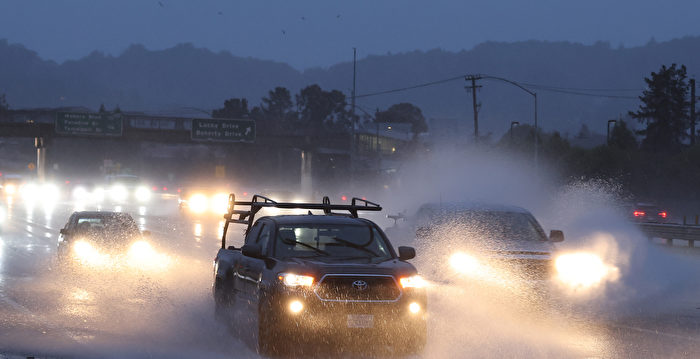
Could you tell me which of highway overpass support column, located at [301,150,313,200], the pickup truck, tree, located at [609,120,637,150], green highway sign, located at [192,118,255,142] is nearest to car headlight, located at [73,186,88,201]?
green highway sign, located at [192,118,255,142]

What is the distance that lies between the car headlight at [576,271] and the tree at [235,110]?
153273 mm

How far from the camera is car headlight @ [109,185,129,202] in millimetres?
65188

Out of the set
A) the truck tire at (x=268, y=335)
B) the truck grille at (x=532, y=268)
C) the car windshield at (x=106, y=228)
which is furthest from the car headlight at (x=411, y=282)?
the car windshield at (x=106, y=228)

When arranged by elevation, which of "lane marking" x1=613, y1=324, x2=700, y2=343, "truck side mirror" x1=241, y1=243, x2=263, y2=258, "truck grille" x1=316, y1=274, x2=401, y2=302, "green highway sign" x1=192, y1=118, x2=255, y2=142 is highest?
"green highway sign" x1=192, y1=118, x2=255, y2=142

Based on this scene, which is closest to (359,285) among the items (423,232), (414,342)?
(414,342)

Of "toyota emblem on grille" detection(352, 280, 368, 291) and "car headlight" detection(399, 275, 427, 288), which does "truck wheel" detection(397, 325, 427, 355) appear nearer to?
"car headlight" detection(399, 275, 427, 288)

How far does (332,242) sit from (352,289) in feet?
4.01

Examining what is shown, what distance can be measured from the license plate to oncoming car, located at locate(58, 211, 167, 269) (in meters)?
12.1

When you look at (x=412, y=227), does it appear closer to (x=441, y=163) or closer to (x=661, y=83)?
(x=441, y=163)

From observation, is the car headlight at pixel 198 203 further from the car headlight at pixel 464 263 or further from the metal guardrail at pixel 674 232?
the car headlight at pixel 464 263

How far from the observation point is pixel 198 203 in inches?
1955

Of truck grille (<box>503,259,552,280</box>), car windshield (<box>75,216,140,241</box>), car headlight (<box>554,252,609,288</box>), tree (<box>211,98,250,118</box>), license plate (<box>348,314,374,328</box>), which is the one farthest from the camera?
tree (<box>211,98,250,118</box>)

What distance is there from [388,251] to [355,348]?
1.52m

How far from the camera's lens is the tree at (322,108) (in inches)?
7165
